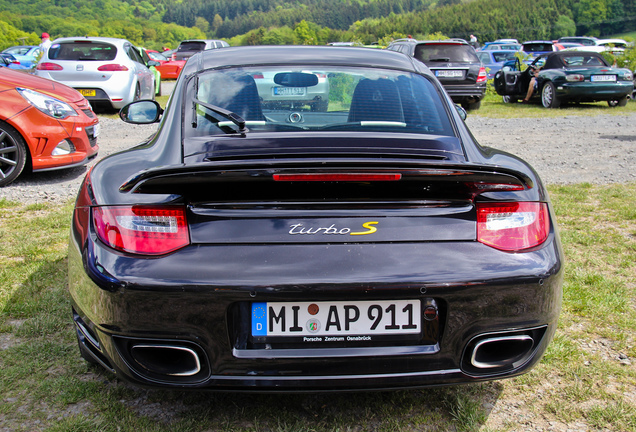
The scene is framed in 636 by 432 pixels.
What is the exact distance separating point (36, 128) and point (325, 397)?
4796 mm

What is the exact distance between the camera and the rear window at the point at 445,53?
14.1 metres

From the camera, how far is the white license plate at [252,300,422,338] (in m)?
1.88

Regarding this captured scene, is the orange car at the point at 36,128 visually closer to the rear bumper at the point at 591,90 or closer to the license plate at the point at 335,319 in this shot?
the license plate at the point at 335,319

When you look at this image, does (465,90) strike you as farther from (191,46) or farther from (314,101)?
(191,46)

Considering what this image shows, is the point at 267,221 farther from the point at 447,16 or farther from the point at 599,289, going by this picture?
the point at 447,16

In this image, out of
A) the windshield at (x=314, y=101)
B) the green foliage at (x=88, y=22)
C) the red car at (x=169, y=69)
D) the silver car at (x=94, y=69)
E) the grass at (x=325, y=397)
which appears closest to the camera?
the grass at (x=325, y=397)

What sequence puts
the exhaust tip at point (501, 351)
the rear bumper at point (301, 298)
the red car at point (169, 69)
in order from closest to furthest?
the rear bumper at point (301, 298) → the exhaust tip at point (501, 351) → the red car at point (169, 69)

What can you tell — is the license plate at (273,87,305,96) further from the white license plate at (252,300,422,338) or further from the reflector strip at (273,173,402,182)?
the white license plate at (252,300,422,338)

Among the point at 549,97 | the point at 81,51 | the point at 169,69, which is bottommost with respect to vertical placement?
the point at 169,69

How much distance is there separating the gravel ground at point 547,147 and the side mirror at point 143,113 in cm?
264

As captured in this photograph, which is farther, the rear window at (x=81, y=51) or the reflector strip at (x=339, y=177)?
the rear window at (x=81, y=51)

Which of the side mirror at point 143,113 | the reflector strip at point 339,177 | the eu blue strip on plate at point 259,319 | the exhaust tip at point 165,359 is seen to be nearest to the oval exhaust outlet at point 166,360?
the exhaust tip at point 165,359

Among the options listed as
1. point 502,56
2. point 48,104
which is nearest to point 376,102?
point 48,104

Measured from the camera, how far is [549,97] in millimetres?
14906
